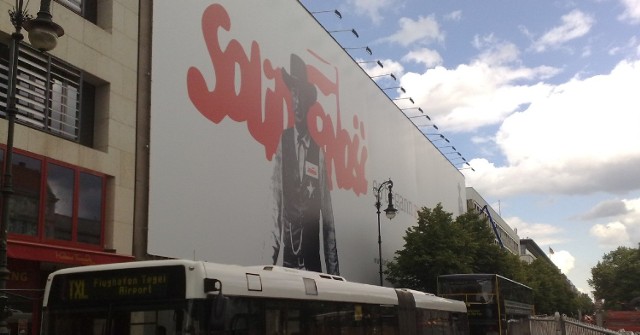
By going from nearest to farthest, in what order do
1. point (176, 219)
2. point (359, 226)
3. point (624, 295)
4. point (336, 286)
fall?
point (336, 286) → point (176, 219) → point (359, 226) → point (624, 295)

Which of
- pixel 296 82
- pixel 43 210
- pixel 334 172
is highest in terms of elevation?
pixel 296 82

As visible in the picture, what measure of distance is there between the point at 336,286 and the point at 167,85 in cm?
1165

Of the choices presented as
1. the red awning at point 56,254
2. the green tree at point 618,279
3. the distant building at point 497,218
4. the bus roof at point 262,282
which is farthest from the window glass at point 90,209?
the green tree at point 618,279

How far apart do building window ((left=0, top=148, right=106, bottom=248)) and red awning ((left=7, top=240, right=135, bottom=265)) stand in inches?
14.3

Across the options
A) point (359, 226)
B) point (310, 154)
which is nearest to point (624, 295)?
point (359, 226)

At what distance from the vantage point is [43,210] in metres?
16.5

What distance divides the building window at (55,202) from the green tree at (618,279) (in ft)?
379

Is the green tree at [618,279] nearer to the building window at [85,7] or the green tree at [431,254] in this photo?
the green tree at [431,254]

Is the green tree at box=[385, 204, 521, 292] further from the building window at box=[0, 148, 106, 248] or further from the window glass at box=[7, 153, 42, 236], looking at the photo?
the window glass at box=[7, 153, 42, 236]

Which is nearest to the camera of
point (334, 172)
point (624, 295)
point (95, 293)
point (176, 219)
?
point (95, 293)

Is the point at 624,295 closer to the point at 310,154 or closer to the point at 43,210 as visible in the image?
the point at 310,154

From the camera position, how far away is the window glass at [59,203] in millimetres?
16672

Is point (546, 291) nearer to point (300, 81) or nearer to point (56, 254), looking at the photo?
point (300, 81)

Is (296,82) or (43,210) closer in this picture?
(43,210)
